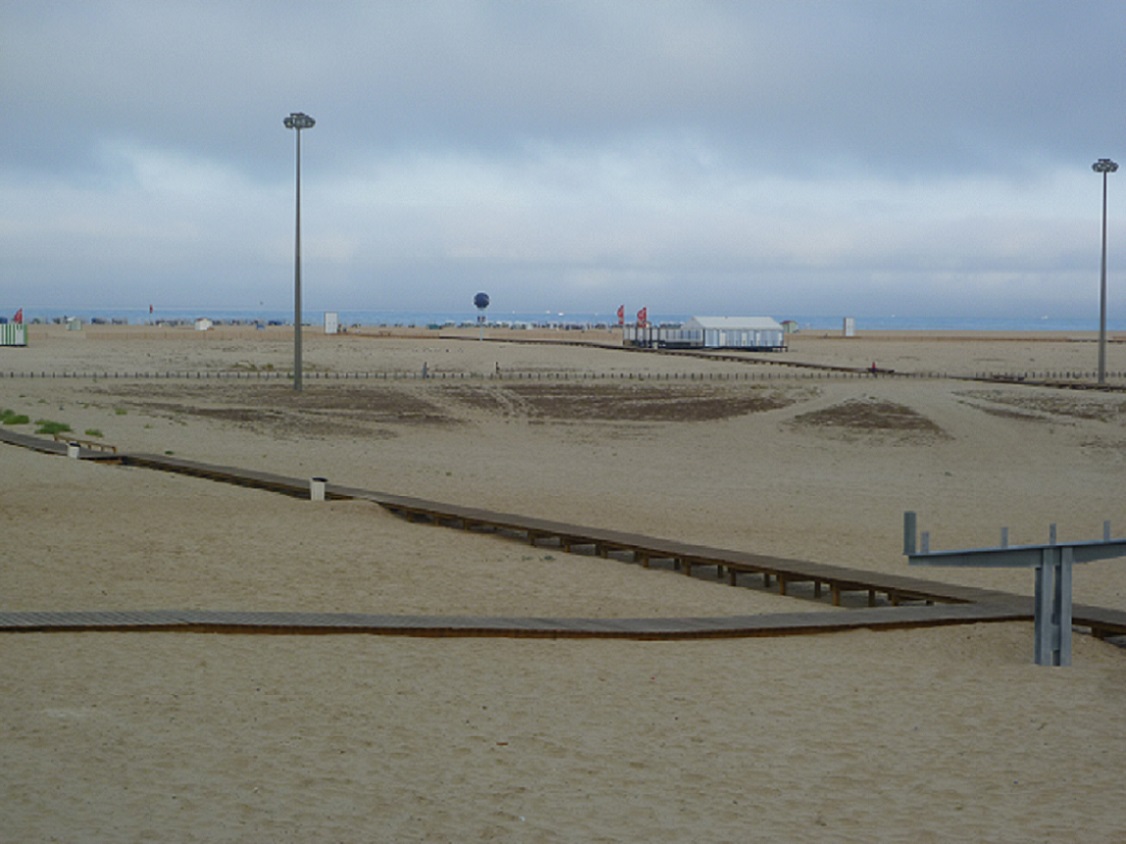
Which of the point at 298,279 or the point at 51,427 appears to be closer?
the point at 51,427

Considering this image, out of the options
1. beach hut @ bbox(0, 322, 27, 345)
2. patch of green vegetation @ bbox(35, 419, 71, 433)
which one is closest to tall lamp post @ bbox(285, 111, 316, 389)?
patch of green vegetation @ bbox(35, 419, 71, 433)

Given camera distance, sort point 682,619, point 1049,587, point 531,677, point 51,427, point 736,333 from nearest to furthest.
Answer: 1. point 531,677
2. point 1049,587
3. point 682,619
4. point 51,427
5. point 736,333

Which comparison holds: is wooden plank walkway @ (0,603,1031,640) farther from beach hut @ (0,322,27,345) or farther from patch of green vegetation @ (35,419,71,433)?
beach hut @ (0,322,27,345)

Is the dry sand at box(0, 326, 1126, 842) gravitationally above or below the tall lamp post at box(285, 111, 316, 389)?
below

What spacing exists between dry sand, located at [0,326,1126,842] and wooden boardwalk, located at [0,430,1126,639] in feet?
0.85

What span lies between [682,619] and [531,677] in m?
2.35

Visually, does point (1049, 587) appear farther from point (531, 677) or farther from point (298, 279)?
point (298, 279)

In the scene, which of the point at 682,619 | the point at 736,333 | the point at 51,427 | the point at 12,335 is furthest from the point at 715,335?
the point at 682,619

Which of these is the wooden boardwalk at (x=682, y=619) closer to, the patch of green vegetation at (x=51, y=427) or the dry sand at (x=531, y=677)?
the dry sand at (x=531, y=677)

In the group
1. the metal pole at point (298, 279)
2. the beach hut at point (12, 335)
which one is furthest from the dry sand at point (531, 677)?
the beach hut at point (12, 335)

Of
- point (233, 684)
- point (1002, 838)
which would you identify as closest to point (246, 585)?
point (233, 684)

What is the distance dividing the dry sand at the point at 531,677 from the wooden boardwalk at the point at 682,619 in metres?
0.26

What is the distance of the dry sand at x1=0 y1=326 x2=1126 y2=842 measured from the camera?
689cm

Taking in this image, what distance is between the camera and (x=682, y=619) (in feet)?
38.0
